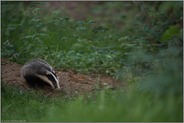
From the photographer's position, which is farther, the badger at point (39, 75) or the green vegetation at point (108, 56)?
the badger at point (39, 75)

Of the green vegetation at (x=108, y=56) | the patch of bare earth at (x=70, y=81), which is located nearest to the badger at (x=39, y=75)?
the patch of bare earth at (x=70, y=81)

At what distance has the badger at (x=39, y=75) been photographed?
24.2ft

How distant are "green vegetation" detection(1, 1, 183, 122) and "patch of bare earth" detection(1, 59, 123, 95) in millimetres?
208

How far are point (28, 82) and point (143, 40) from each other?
9.25ft

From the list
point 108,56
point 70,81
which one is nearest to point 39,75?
point 70,81

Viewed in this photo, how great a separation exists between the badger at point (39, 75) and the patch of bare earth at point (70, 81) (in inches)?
3.7

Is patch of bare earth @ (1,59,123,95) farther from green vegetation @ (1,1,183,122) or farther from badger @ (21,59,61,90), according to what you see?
green vegetation @ (1,1,183,122)

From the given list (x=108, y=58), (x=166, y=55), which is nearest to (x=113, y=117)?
(x=166, y=55)

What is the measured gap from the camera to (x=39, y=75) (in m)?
7.39

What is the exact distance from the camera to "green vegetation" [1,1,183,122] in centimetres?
478

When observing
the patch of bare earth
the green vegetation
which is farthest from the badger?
the green vegetation

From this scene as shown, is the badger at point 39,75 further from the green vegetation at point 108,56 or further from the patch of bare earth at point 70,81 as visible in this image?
the green vegetation at point 108,56

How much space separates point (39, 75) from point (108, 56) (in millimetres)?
1841

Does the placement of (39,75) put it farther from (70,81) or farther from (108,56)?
(108,56)
